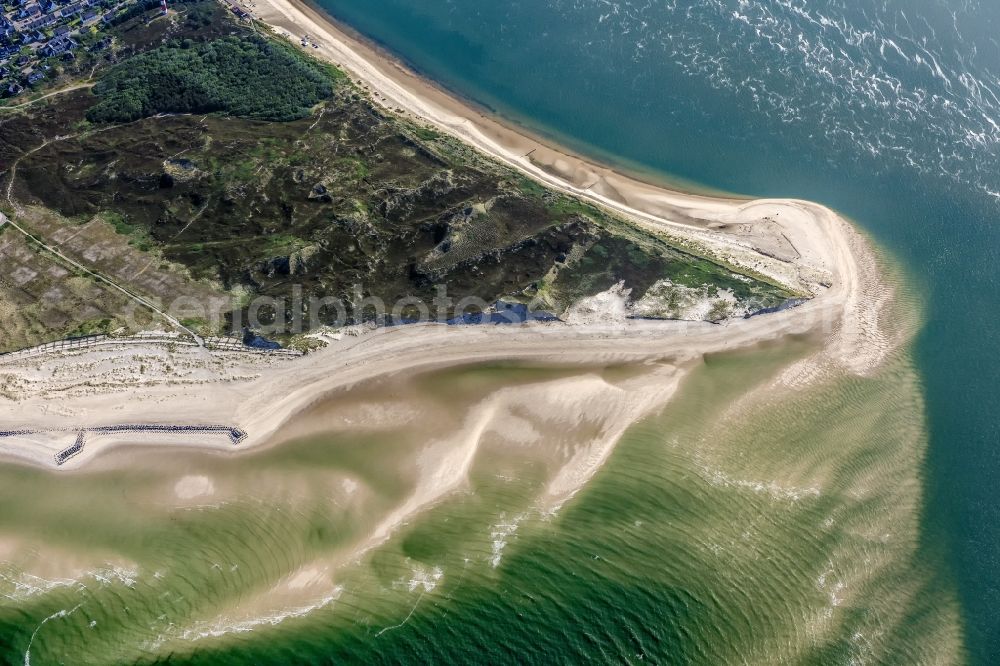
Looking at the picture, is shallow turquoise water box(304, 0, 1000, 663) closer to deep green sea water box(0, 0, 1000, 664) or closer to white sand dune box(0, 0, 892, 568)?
deep green sea water box(0, 0, 1000, 664)

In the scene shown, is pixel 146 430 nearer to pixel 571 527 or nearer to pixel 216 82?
pixel 571 527

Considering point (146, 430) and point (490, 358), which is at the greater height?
point (490, 358)

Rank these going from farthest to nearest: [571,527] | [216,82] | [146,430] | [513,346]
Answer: [216,82] < [513,346] < [146,430] < [571,527]

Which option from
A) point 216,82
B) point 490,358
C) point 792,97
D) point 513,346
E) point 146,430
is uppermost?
point 792,97

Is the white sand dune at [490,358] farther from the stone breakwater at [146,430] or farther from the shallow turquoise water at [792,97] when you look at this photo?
the shallow turquoise water at [792,97]

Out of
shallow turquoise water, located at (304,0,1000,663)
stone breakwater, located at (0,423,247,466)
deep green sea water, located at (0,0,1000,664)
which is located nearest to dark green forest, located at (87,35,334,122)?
shallow turquoise water, located at (304,0,1000,663)

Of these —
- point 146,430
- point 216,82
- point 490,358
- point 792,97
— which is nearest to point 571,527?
point 490,358
